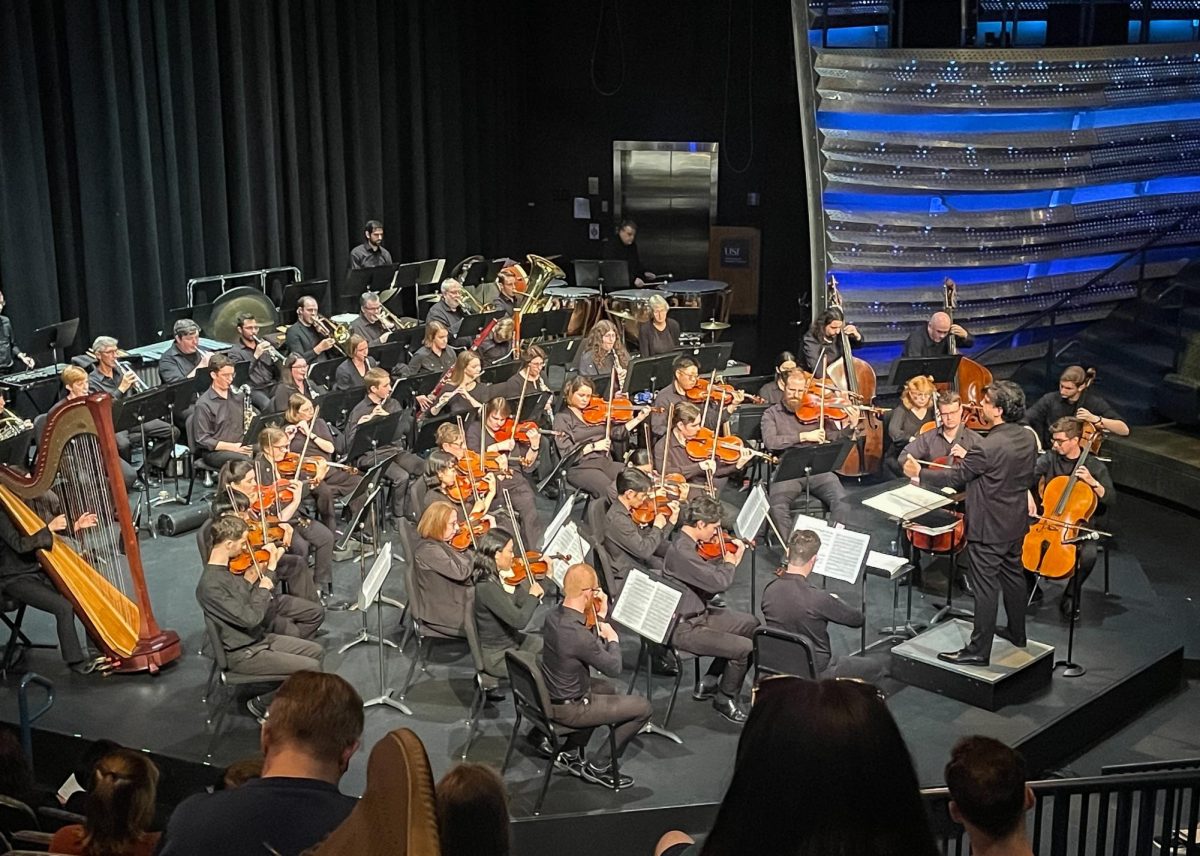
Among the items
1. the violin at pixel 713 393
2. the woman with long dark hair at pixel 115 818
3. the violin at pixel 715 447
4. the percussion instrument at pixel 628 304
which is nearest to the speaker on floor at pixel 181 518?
the violin at pixel 715 447

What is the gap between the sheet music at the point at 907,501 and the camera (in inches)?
334

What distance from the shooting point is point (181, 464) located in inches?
474

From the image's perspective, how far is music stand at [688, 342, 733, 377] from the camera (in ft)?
38.6

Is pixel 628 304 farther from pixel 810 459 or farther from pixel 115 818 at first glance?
pixel 115 818

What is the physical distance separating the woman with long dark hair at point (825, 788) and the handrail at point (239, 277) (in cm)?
1368

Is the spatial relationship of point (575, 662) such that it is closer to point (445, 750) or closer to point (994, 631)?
point (445, 750)

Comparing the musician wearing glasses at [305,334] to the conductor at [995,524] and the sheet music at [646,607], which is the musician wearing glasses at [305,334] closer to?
the sheet music at [646,607]

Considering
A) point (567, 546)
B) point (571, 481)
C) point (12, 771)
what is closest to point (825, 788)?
point (12, 771)

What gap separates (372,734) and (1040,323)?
8937mm

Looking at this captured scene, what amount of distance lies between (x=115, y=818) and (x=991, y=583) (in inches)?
219

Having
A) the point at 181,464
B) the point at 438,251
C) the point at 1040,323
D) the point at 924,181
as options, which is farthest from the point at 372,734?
the point at 438,251

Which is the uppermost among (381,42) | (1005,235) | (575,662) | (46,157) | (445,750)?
(381,42)

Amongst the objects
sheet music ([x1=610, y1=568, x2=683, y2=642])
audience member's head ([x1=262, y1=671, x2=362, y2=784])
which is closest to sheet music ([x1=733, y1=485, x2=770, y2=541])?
sheet music ([x1=610, y1=568, x2=683, y2=642])

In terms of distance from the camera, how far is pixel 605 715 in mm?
7133
